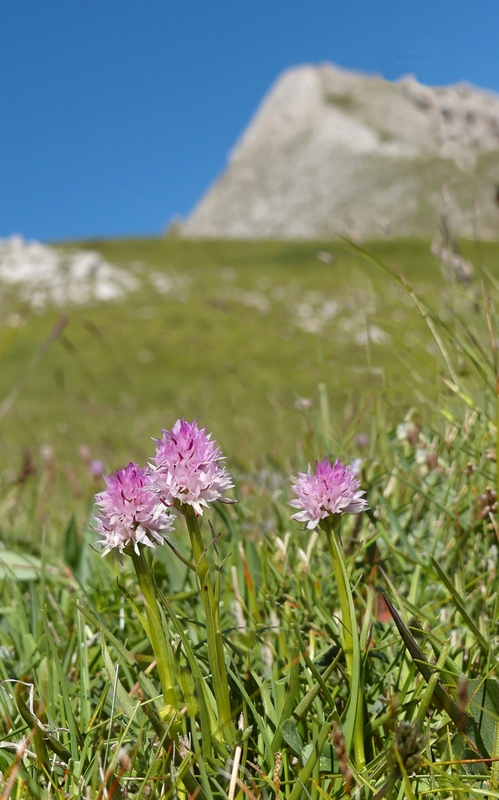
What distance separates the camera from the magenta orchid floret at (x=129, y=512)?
0.89 meters

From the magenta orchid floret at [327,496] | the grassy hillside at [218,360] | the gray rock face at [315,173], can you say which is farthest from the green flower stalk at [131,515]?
the gray rock face at [315,173]

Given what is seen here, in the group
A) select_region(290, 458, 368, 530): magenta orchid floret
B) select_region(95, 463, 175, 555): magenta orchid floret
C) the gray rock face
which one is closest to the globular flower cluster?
select_region(95, 463, 175, 555): magenta orchid floret

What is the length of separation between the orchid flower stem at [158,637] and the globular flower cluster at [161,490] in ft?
0.18

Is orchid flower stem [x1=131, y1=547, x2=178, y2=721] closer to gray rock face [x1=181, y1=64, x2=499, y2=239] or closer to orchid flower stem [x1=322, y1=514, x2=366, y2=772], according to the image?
orchid flower stem [x1=322, y1=514, x2=366, y2=772]

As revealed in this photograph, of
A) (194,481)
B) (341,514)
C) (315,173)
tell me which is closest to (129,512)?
(194,481)

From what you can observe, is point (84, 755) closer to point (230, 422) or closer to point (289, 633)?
point (289, 633)

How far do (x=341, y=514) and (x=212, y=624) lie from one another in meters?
0.27

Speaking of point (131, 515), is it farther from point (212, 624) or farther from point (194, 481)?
point (212, 624)

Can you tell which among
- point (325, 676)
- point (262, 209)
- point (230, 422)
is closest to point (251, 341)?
point (230, 422)

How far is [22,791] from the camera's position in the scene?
0.98 meters

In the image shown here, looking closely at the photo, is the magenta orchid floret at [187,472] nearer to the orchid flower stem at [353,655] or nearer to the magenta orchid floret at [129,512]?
the magenta orchid floret at [129,512]

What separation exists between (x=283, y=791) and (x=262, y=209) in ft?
319

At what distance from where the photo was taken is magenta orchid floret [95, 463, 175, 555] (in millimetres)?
894

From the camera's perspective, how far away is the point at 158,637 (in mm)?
Answer: 975
